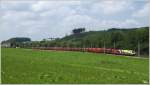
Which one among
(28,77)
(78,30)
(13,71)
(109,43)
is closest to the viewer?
(28,77)

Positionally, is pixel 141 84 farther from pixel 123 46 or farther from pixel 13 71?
pixel 123 46

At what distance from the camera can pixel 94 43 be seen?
117 metres

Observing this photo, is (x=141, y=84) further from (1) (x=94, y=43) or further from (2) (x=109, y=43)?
(1) (x=94, y=43)

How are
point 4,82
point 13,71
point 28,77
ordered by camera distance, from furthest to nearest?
point 13,71 → point 28,77 → point 4,82

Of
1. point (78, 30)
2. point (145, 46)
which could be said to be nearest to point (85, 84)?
point (145, 46)

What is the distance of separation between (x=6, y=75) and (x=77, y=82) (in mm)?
2846

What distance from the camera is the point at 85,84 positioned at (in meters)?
13.5

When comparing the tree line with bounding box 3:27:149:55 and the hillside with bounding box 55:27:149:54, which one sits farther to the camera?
the tree line with bounding box 3:27:149:55

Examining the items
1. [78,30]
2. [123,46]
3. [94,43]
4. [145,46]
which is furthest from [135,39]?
[78,30]

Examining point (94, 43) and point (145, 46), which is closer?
point (145, 46)

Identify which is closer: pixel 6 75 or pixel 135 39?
pixel 6 75

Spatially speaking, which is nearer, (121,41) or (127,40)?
(127,40)

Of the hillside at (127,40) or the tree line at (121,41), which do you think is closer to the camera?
the hillside at (127,40)

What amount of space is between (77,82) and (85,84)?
1.74 ft
